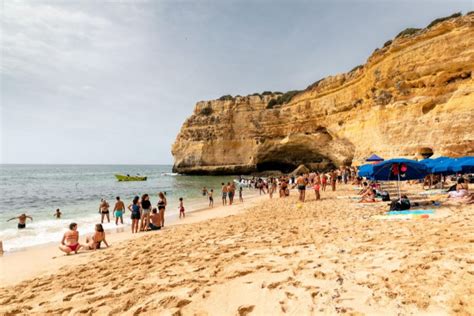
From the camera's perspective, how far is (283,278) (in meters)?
3.69

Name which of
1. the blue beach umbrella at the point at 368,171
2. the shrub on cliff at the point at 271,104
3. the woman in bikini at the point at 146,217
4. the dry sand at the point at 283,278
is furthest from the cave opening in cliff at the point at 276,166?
the dry sand at the point at 283,278

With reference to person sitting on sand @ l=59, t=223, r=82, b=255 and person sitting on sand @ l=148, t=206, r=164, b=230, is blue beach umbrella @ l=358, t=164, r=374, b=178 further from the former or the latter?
person sitting on sand @ l=59, t=223, r=82, b=255

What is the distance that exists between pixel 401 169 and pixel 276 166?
145 ft

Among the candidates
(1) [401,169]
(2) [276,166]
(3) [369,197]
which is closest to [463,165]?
(3) [369,197]

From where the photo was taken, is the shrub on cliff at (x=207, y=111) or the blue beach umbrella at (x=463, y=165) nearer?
the blue beach umbrella at (x=463, y=165)

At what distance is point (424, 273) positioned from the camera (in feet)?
11.0

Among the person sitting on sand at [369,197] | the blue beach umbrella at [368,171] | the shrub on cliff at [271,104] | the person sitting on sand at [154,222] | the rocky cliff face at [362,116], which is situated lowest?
the person sitting on sand at [154,222]

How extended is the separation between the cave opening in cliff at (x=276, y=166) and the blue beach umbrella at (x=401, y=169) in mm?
41883

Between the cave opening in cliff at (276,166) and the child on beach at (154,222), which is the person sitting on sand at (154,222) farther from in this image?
the cave opening in cliff at (276,166)

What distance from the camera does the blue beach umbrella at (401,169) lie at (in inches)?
365

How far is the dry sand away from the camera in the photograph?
9.67 feet

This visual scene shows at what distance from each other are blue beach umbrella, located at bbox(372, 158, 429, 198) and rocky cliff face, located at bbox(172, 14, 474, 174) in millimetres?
13699

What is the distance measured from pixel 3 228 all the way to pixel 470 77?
29.7 metres

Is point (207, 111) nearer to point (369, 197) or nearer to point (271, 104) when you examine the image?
point (271, 104)
